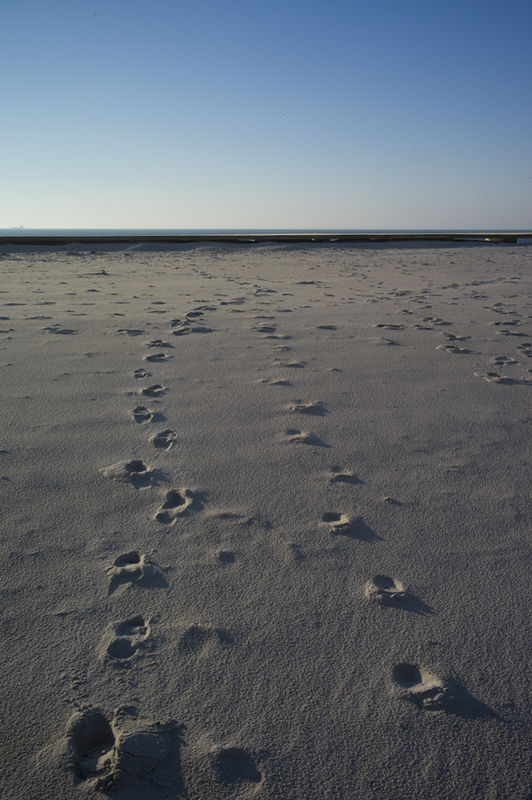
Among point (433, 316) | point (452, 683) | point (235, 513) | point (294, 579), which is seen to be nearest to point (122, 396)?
point (235, 513)

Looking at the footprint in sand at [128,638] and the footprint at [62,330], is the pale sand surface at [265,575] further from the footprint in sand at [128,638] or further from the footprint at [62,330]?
the footprint at [62,330]

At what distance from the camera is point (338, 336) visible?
4008mm

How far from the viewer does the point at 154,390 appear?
2.83 metres

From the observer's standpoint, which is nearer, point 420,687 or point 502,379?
point 420,687

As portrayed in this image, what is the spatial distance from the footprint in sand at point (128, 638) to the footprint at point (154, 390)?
1.57 metres

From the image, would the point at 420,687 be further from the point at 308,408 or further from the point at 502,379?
the point at 502,379

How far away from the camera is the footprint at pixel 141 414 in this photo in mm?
2463

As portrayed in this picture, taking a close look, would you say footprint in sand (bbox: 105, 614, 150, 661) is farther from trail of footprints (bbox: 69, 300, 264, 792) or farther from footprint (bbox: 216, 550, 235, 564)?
footprint (bbox: 216, 550, 235, 564)

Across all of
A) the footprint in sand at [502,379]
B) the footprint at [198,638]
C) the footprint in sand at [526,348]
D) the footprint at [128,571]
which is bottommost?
the footprint at [198,638]

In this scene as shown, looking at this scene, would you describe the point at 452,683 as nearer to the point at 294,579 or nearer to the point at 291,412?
the point at 294,579

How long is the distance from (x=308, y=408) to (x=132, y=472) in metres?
0.98

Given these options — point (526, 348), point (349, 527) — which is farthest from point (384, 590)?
point (526, 348)

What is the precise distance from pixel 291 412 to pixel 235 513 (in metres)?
0.91

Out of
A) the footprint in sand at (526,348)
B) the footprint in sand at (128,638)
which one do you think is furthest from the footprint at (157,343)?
the footprint in sand at (128,638)
